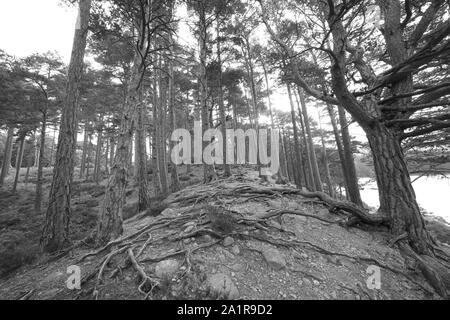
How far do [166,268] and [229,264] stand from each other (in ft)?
3.15

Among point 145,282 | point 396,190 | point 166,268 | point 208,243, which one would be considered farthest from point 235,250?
point 396,190

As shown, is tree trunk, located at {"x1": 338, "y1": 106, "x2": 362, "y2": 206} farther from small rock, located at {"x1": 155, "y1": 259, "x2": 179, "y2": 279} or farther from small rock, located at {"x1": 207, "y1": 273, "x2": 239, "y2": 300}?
small rock, located at {"x1": 155, "y1": 259, "x2": 179, "y2": 279}

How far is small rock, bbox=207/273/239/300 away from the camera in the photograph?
2320 mm

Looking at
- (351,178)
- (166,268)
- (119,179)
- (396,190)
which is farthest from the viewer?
(351,178)

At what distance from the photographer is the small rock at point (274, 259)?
2.90 metres

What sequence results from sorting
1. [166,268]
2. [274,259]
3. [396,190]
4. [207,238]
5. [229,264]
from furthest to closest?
[396,190] < [207,238] < [274,259] < [229,264] < [166,268]

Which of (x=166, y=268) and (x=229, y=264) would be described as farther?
(x=229, y=264)

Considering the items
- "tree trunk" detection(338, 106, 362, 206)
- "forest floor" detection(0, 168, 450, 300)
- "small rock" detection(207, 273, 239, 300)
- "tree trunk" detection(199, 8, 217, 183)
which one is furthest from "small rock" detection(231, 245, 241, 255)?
"tree trunk" detection(338, 106, 362, 206)

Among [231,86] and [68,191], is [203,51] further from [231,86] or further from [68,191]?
[68,191]

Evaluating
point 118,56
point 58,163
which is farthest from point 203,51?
point 58,163

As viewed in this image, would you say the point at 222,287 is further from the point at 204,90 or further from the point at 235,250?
the point at 204,90

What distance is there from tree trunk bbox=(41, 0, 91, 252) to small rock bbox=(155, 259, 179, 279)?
10.4ft

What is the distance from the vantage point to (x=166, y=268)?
270 cm
